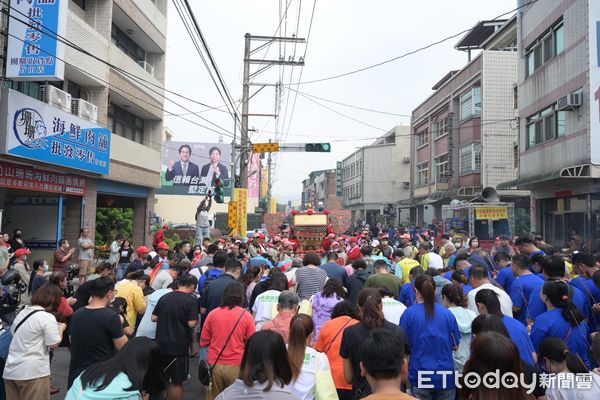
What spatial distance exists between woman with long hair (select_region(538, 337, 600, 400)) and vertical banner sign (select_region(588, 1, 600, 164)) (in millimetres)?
12994

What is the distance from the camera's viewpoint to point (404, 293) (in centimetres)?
618

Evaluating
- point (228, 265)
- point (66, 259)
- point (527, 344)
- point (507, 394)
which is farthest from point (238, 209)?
point (507, 394)

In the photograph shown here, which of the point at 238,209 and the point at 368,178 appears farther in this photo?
the point at 368,178

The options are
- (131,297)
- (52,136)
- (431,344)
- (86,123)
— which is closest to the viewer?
(431,344)

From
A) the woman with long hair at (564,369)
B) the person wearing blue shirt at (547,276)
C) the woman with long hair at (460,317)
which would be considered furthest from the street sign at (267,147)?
the woman with long hair at (564,369)

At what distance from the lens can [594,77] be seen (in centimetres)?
1379

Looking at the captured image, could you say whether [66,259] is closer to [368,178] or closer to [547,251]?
[547,251]

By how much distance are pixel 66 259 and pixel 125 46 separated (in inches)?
484

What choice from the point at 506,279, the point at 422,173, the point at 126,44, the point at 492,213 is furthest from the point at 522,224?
the point at 126,44

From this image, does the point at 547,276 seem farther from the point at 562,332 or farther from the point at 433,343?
the point at 433,343

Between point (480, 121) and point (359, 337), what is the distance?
80.0 feet

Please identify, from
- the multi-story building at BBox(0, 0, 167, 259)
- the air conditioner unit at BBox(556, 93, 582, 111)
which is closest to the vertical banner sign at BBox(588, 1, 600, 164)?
the air conditioner unit at BBox(556, 93, 582, 111)

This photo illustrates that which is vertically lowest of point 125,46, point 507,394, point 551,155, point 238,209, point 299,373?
point 299,373

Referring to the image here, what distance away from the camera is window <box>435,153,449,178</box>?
30.5 metres
